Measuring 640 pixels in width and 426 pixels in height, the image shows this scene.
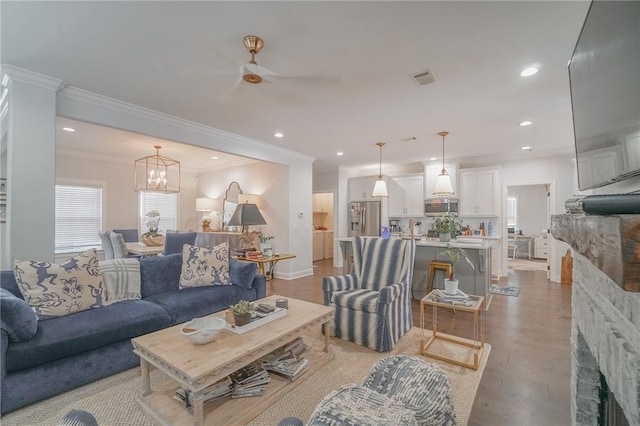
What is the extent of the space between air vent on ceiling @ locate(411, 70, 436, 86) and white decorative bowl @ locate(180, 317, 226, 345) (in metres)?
2.64

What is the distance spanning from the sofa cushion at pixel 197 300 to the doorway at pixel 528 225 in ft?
25.1

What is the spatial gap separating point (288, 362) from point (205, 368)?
0.87 meters

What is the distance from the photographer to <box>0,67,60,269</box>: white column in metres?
2.59

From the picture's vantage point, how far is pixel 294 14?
1.83 metres

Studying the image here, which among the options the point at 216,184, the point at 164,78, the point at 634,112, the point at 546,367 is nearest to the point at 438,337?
the point at 546,367

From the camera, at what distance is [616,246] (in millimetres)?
600

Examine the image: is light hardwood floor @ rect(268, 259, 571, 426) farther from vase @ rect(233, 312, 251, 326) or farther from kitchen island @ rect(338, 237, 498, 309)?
vase @ rect(233, 312, 251, 326)

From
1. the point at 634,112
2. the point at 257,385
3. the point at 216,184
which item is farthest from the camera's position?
the point at 216,184

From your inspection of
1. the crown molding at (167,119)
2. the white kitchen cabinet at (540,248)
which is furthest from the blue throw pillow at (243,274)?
the white kitchen cabinet at (540,248)

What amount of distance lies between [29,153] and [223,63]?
81.0 inches

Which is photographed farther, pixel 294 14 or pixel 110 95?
pixel 110 95

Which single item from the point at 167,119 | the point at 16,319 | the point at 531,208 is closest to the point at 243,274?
the point at 16,319

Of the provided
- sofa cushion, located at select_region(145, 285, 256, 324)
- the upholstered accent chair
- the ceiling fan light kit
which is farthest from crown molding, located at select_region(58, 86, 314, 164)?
sofa cushion, located at select_region(145, 285, 256, 324)

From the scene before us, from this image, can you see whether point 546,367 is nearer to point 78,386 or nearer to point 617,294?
point 617,294
